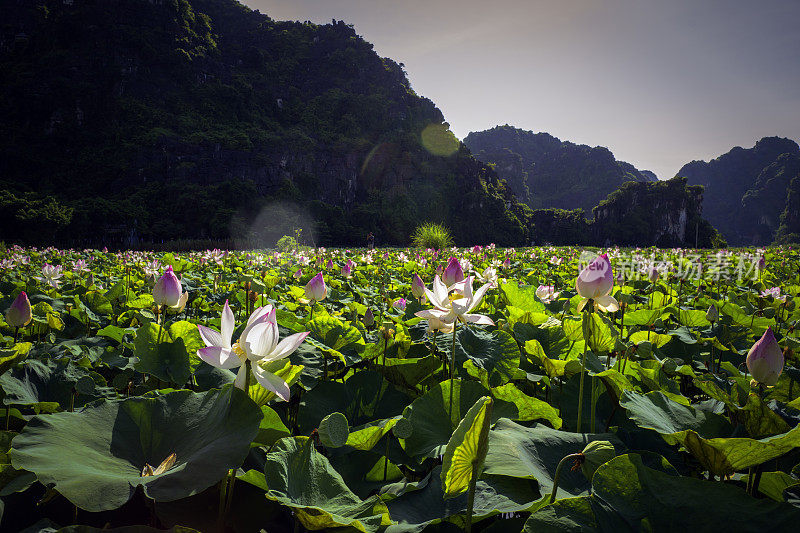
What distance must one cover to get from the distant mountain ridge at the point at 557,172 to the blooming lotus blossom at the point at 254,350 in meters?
101

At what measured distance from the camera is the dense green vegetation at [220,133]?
40938 mm

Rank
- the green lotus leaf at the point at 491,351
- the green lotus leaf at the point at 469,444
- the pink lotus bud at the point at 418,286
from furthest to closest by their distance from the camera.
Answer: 1. the pink lotus bud at the point at 418,286
2. the green lotus leaf at the point at 491,351
3. the green lotus leaf at the point at 469,444

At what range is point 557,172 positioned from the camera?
111 metres

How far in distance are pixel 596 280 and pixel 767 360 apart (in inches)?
15.0

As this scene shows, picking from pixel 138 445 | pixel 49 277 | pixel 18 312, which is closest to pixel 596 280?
pixel 138 445

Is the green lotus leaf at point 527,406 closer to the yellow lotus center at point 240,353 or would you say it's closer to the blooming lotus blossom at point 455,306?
the blooming lotus blossom at point 455,306

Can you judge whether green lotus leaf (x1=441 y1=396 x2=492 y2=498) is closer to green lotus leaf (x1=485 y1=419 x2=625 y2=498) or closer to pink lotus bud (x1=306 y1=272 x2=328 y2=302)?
green lotus leaf (x1=485 y1=419 x2=625 y2=498)

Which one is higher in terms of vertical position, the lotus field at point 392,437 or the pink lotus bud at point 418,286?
the pink lotus bud at point 418,286

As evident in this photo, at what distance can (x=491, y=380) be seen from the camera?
1.22 metres

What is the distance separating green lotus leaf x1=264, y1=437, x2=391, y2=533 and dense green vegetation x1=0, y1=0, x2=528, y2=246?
35.8 meters

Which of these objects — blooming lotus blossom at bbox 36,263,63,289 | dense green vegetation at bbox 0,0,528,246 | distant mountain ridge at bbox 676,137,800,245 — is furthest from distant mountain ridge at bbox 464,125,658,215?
blooming lotus blossom at bbox 36,263,63,289

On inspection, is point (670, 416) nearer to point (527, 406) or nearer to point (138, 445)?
point (527, 406)

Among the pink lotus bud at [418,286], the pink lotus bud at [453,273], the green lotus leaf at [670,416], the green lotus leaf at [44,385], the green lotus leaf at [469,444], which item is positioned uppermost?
the pink lotus bud at [453,273]

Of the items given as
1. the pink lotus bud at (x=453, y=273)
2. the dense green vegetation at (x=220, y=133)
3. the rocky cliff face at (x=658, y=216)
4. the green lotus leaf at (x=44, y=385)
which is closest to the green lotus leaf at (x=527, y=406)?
the pink lotus bud at (x=453, y=273)
